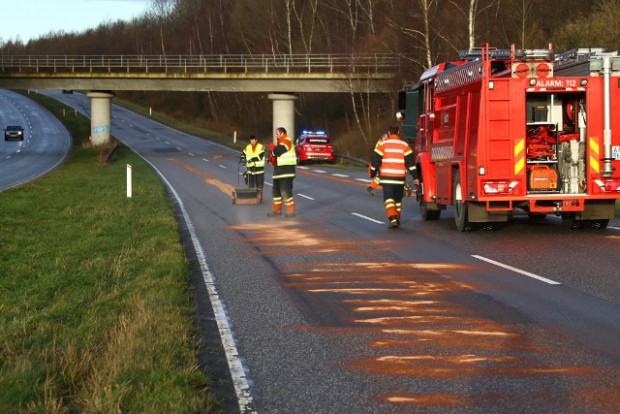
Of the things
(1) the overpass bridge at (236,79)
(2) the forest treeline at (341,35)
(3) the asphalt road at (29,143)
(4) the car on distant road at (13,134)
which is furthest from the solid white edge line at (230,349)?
(4) the car on distant road at (13,134)

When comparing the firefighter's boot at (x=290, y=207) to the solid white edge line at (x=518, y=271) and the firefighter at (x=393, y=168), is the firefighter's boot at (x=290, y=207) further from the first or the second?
the solid white edge line at (x=518, y=271)

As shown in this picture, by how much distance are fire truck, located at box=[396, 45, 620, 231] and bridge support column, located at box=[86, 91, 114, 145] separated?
54692 mm

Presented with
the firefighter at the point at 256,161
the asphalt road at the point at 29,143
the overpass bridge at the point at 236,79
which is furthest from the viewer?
the overpass bridge at the point at 236,79

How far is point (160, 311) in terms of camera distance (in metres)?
8.30

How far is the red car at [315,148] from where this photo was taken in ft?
168

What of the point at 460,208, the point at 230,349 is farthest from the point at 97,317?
the point at 460,208

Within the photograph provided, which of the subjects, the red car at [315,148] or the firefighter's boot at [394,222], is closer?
the firefighter's boot at [394,222]

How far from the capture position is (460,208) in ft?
51.9

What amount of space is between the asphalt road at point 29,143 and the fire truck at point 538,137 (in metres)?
22.0

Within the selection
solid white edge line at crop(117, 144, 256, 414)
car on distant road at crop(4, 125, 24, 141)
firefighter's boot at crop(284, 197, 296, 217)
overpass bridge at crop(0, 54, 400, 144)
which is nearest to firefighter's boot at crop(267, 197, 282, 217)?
firefighter's boot at crop(284, 197, 296, 217)

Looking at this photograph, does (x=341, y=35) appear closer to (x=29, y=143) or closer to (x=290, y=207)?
(x=29, y=143)

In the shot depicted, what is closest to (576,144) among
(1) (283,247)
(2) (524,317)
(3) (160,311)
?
(1) (283,247)

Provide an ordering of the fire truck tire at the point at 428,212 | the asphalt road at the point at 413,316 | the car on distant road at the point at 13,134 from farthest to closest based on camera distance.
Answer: the car on distant road at the point at 13,134, the fire truck tire at the point at 428,212, the asphalt road at the point at 413,316

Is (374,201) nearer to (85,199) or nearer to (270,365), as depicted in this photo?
(85,199)
